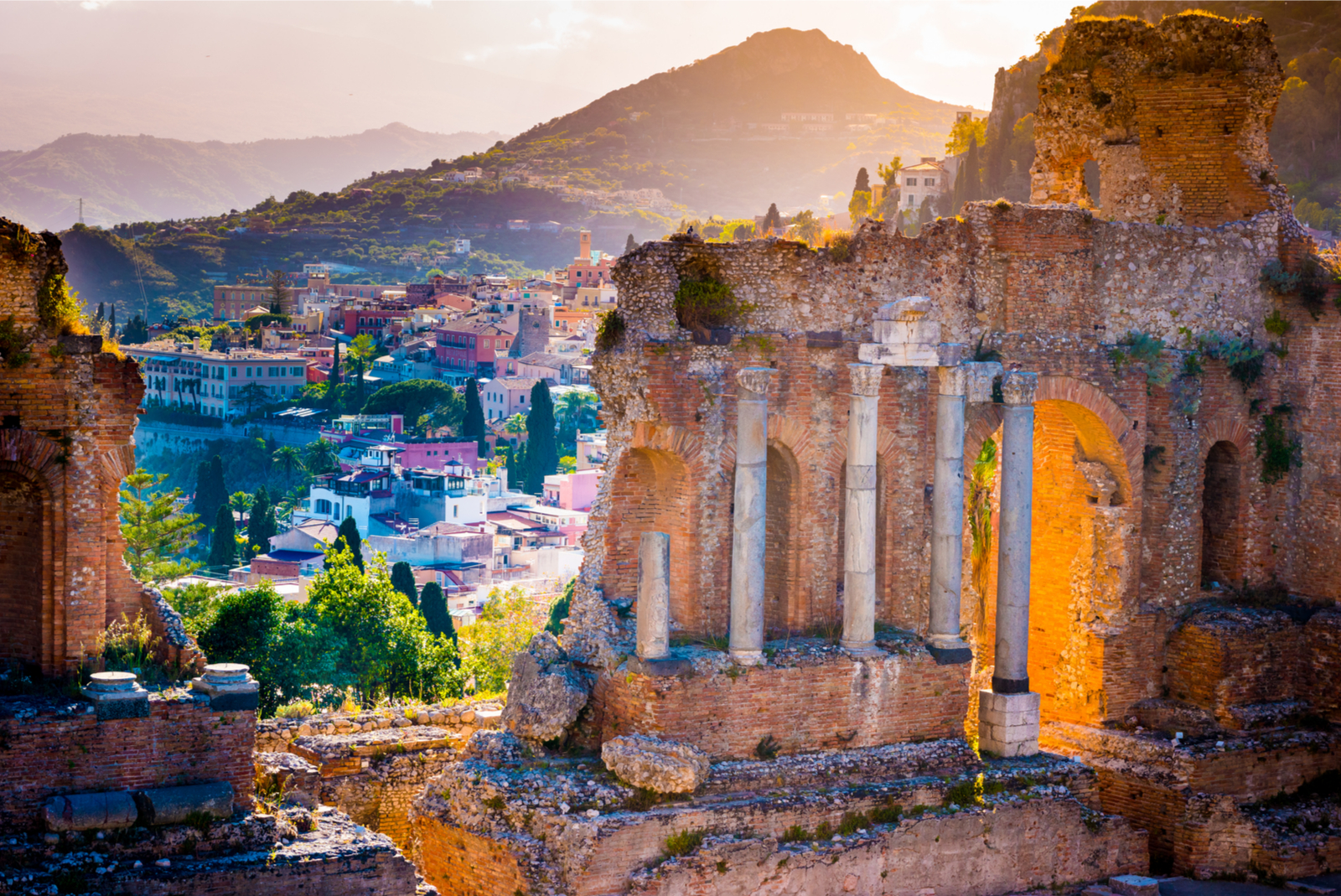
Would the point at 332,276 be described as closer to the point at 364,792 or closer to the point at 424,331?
the point at 424,331

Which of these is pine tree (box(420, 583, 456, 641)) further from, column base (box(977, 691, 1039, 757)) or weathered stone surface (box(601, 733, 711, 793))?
weathered stone surface (box(601, 733, 711, 793))

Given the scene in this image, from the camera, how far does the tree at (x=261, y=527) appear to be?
7400cm

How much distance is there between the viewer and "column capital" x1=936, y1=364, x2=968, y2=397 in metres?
20.9

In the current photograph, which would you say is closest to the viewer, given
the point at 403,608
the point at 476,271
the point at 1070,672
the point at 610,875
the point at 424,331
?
the point at 610,875

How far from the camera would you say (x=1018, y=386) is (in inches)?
848

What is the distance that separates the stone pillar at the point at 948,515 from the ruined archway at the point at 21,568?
34.9 feet

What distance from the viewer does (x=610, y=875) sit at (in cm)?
1752

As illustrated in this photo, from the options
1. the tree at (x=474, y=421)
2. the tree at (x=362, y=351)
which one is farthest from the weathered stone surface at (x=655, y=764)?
the tree at (x=362, y=351)

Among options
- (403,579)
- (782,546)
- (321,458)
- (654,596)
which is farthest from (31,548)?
(321,458)

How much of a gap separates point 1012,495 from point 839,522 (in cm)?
234

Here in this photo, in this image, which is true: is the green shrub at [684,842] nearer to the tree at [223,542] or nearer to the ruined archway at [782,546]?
the ruined archway at [782,546]

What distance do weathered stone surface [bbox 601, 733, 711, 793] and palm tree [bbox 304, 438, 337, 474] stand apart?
8721 centimetres

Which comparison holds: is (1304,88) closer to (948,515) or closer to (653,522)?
(948,515)

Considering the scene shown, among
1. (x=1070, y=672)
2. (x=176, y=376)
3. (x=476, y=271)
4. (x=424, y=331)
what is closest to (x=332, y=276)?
(x=476, y=271)
